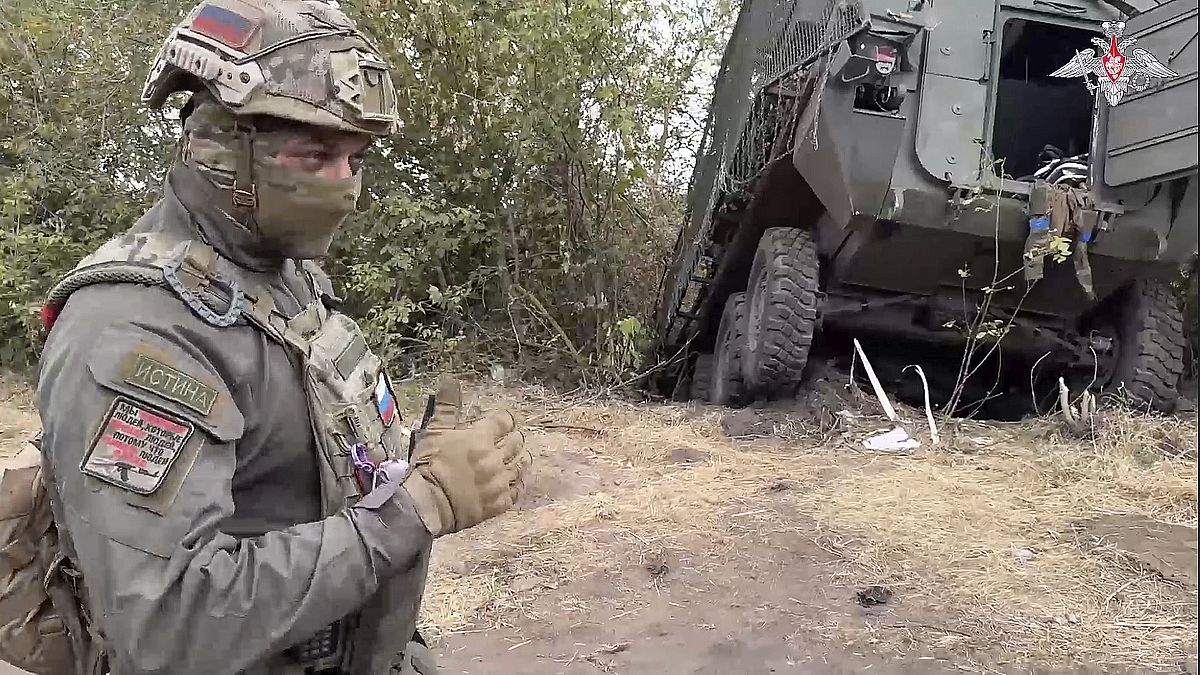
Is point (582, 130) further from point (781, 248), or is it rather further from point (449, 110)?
point (781, 248)

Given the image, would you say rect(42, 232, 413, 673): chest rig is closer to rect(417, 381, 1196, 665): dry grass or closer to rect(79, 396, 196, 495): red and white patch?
rect(79, 396, 196, 495): red and white patch

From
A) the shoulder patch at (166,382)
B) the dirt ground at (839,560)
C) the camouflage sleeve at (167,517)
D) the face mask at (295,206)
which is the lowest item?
the dirt ground at (839,560)

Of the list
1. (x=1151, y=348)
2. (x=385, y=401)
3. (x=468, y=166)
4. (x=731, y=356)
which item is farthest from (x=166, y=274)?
(x=468, y=166)

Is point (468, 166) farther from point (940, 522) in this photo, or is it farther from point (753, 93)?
point (940, 522)

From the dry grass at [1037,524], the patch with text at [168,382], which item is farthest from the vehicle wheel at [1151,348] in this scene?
the patch with text at [168,382]

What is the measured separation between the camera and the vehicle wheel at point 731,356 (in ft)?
22.9

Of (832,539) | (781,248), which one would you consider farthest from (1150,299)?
(832,539)

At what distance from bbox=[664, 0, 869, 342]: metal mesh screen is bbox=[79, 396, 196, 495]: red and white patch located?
170 inches

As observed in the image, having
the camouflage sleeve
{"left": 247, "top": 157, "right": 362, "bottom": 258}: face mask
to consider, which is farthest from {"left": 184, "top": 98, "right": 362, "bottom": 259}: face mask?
the camouflage sleeve

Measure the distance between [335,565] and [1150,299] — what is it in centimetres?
615

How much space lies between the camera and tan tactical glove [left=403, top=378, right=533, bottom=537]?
1394mm

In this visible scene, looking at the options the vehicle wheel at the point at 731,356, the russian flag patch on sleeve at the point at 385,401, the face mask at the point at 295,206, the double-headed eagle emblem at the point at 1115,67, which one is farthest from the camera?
the vehicle wheel at the point at 731,356

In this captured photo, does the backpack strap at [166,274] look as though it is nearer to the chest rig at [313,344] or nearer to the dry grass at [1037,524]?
the chest rig at [313,344]

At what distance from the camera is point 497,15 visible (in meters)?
6.79
